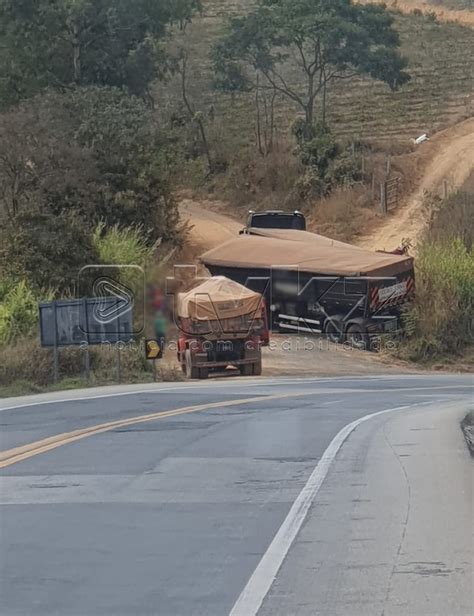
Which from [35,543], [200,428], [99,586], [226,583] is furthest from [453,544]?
[200,428]

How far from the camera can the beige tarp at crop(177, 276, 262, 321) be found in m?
29.7

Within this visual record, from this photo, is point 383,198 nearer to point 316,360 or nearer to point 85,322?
point 316,360

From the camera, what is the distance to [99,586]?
24.3ft

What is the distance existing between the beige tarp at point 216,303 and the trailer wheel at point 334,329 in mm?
6492

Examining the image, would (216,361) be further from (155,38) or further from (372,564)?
(155,38)

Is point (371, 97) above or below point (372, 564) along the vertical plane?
above

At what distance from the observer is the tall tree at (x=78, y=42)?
175 ft

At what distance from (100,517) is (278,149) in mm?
53748

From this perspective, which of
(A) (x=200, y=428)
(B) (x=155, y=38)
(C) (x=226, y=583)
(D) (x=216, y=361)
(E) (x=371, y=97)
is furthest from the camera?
(E) (x=371, y=97)

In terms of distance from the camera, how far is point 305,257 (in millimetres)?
36875

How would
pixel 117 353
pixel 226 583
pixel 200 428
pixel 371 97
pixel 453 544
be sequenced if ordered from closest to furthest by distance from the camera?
pixel 226 583 < pixel 453 544 < pixel 200 428 < pixel 117 353 < pixel 371 97

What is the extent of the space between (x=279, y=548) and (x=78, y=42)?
167ft

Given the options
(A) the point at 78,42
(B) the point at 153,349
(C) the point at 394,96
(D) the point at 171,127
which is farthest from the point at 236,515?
(C) the point at 394,96

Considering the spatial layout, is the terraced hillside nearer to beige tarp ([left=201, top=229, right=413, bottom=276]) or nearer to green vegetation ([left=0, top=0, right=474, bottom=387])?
green vegetation ([left=0, top=0, right=474, bottom=387])
